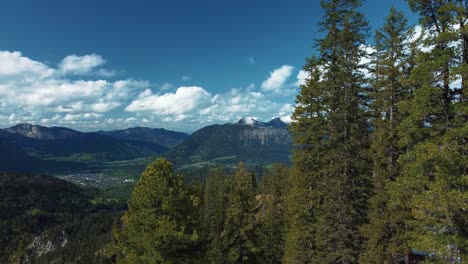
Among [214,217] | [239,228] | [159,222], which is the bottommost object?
[214,217]

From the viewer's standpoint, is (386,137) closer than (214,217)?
Yes

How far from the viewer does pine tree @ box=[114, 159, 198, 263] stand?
2109 centimetres

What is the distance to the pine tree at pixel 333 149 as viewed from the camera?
70.6 feet

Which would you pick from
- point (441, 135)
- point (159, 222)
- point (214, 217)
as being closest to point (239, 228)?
point (214, 217)

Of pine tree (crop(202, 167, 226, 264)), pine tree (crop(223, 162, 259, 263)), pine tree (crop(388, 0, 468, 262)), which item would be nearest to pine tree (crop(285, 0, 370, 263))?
pine tree (crop(388, 0, 468, 262))

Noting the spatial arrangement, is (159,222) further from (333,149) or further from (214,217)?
(214,217)

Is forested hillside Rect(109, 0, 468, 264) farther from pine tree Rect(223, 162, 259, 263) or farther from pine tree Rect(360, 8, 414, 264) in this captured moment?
pine tree Rect(223, 162, 259, 263)

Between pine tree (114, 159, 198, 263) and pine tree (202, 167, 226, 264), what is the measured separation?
3.20 metres

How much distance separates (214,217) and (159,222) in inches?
1472

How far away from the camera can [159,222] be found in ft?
69.4

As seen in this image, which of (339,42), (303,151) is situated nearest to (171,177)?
(303,151)

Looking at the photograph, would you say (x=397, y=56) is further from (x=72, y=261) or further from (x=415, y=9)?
(x=72, y=261)

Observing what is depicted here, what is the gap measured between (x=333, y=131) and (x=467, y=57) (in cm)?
944

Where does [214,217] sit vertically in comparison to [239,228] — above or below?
below
